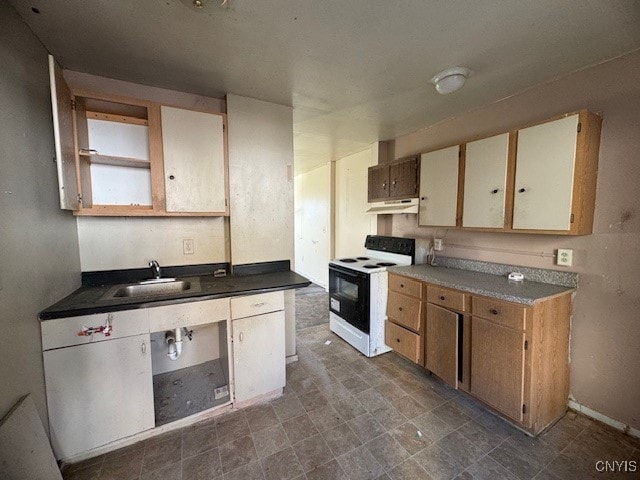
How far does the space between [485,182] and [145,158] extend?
257cm

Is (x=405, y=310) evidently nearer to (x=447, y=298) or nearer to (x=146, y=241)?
(x=447, y=298)

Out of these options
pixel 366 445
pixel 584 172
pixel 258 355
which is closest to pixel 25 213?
pixel 258 355

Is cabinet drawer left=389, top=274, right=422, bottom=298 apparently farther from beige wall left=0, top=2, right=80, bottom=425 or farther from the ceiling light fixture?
beige wall left=0, top=2, right=80, bottom=425

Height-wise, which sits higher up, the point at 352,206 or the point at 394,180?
the point at 394,180

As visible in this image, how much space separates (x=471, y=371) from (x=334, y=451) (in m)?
1.08

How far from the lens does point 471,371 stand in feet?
6.05

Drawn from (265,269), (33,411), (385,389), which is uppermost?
(265,269)

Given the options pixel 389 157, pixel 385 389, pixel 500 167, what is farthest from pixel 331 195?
pixel 385 389

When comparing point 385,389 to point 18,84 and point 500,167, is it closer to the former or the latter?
point 500,167

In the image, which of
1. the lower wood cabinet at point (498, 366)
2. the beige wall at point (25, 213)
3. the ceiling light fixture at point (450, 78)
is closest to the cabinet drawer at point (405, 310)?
the lower wood cabinet at point (498, 366)

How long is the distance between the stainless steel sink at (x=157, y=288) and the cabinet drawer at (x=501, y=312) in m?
1.89

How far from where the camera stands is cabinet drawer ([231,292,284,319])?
1.78 metres

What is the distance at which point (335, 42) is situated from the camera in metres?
1.44

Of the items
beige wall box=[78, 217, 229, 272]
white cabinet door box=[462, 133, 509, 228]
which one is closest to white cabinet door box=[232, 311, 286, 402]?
beige wall box=[78, 217, 229, 272]
